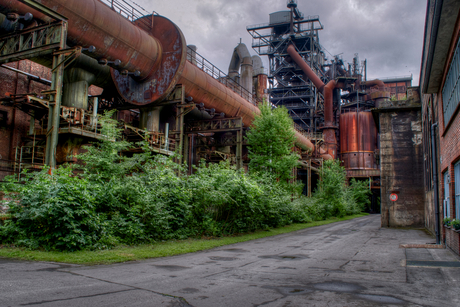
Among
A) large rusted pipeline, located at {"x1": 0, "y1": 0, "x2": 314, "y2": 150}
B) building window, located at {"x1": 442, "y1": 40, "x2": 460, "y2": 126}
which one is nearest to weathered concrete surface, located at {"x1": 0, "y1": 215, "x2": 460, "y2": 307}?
building window, located at {"x1": 442, "y1": 40, "x2": 460, "y2": 126}

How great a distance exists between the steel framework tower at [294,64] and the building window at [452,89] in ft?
159

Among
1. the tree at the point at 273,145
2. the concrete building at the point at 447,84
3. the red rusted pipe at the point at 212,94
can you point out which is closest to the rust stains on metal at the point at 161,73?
the red rusted pipe at the point at 212,94

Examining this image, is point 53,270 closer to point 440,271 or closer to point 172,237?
point 172,237

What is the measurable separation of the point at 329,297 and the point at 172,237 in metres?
7.51

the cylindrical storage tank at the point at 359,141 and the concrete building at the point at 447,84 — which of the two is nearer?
the concrete building at the point at 447,84

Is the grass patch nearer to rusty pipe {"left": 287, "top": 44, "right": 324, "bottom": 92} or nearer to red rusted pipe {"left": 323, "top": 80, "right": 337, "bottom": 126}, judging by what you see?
red rusted pipe {"left": 323, "top": 80, "right": 337, "bottom": 126}

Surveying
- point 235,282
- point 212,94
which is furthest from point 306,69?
point 235,282

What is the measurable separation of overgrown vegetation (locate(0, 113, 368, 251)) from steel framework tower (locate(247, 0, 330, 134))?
4444 centimetres

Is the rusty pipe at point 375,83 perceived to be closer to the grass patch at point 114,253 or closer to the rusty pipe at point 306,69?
the rusty pipe at point 306,69

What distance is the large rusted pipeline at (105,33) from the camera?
50.8ft

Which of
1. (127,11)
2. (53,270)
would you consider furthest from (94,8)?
(53,270)

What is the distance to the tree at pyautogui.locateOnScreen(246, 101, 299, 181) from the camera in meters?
22.9

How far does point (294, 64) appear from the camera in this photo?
201 feet

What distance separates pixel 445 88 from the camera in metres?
11.8
